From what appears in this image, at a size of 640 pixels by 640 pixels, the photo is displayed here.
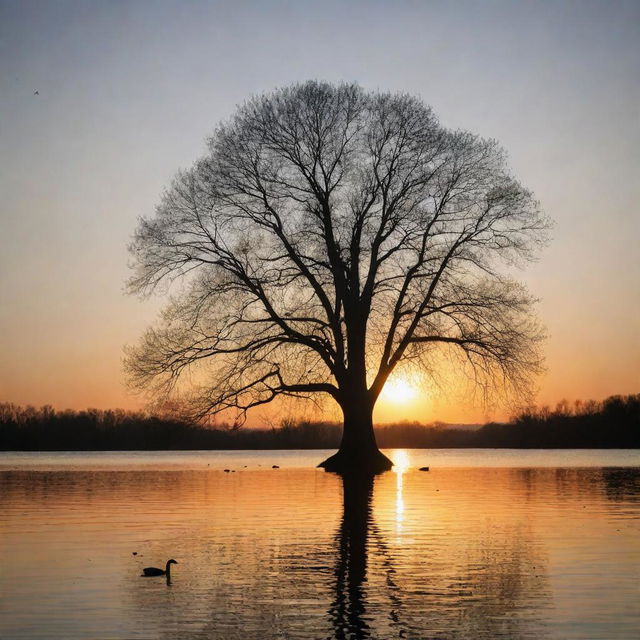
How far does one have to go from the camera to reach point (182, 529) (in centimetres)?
1842

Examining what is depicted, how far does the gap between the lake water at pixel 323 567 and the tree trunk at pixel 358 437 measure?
16.4m

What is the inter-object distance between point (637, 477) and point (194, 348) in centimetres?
1834

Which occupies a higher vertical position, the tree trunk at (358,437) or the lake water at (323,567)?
the tree trunk at (358,437)

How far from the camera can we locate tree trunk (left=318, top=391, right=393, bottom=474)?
43.0 metres

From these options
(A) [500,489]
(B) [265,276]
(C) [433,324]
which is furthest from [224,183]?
(A) [500,489]

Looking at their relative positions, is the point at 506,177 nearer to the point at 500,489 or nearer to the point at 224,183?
the point at 224,183

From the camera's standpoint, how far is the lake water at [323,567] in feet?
32.6

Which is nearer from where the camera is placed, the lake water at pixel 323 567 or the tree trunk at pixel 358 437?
the lake water at pixel 323 567

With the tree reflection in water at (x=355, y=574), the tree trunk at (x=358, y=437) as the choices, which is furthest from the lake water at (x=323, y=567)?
the tree trunk at (x=358, y=437)

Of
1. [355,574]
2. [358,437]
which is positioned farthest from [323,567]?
[358,437]

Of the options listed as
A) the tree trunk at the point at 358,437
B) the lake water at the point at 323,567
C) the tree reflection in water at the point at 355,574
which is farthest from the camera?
the tree trunk at the point at 358,437

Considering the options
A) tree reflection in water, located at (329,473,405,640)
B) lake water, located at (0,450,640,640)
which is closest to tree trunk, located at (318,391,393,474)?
lake water, located at (0,450,640,640)

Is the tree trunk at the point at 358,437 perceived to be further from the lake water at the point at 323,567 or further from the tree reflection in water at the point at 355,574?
the tree reflection in water at the point at 355,574

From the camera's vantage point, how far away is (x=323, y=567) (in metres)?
13.4
